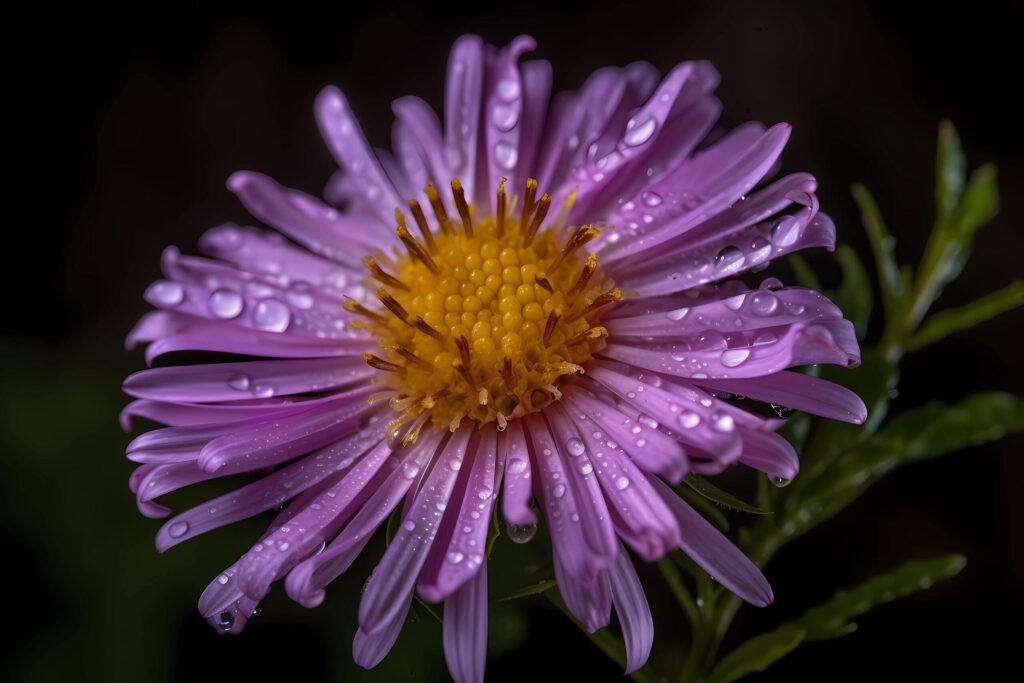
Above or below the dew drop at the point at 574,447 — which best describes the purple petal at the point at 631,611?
below

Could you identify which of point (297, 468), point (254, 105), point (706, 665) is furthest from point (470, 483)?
point (254, 105)

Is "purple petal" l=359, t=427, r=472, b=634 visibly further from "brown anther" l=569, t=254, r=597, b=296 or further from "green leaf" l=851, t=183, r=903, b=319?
"green leaf" l=851, t=183, r=903, b=319

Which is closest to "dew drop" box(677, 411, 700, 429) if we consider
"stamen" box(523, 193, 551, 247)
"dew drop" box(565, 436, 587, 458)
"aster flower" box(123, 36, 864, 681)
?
"aster flower" box(123, 36, 864, 681)

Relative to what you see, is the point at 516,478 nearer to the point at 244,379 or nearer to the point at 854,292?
the point at 244,379

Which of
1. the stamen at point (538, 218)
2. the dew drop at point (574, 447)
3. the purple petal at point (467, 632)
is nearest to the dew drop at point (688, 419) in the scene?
the dew drop at point (574, 447)

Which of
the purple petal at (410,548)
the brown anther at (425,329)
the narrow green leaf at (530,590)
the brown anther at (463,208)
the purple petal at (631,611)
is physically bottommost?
the purple petal at (631,611)

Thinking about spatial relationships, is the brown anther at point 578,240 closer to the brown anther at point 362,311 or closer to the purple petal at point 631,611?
the brown anther at point 362,311
